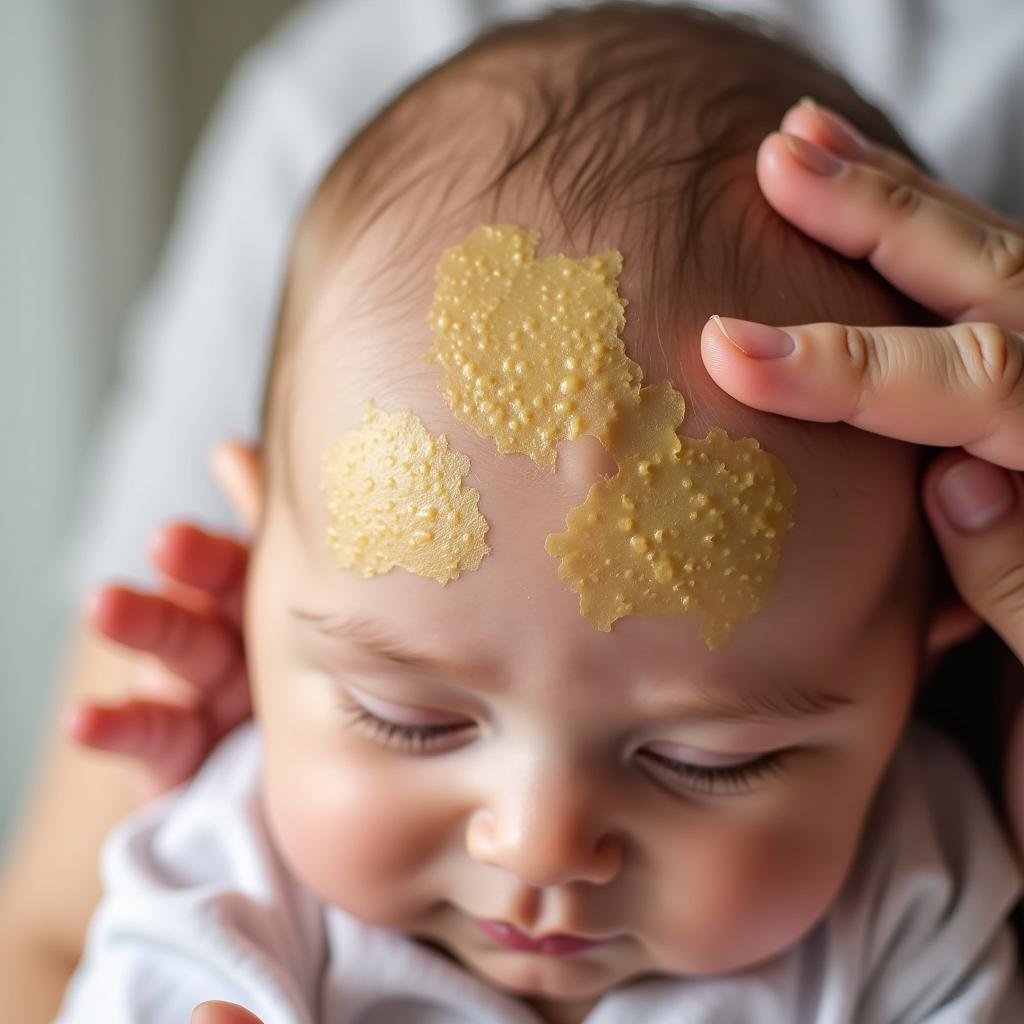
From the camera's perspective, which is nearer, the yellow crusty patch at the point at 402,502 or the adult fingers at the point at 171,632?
the yellow crusty patch at the point at 402,502

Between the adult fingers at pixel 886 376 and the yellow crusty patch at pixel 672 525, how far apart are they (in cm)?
4

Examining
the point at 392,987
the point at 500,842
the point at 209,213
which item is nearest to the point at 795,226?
the point at 500,842

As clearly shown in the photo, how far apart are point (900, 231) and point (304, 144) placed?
0.78 meters

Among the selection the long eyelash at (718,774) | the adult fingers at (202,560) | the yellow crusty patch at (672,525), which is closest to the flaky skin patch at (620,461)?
the yellow crusty patch at (672,525)

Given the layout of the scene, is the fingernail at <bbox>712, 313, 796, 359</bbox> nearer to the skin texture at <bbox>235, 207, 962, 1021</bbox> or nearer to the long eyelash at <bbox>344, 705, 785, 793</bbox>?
the skin texture at <bbox>235, 207, 962, 1021</bbox>

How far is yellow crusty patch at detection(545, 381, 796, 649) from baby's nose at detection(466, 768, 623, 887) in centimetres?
12

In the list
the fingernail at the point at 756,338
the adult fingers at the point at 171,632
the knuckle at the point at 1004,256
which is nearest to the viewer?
the fingernail at the point at 756,338

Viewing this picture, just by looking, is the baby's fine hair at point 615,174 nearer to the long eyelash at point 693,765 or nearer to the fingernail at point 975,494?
the fingernail at point 975,494

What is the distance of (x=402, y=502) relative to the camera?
80 centimetres

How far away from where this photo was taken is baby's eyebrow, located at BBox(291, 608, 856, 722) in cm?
79

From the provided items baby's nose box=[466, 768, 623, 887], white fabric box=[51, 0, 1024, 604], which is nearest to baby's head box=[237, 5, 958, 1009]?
baby's nose box=[466, 768, 623, 887]

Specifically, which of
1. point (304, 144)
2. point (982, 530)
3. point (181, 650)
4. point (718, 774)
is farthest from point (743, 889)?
point (304, 144)

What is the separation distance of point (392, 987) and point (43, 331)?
135 cm

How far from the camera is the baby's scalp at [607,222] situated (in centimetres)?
79
